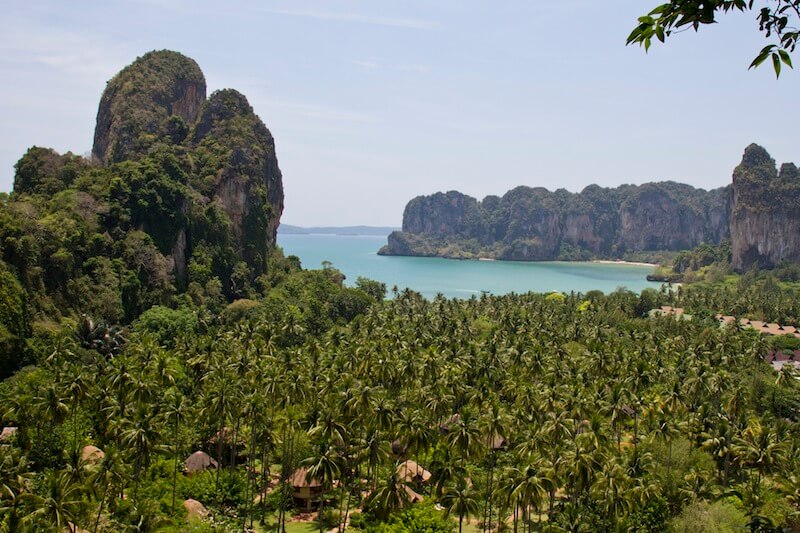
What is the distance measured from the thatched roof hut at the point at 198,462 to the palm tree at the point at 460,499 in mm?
19259

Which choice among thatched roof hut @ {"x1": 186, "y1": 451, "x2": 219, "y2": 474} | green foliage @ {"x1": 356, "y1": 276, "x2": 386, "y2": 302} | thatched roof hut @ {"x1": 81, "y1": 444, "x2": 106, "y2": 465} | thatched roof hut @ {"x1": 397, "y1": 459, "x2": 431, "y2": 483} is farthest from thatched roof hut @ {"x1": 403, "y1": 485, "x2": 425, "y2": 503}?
green foliage @ {"x1": 356, "y1": 276, "x2": 386, "y2": 302}

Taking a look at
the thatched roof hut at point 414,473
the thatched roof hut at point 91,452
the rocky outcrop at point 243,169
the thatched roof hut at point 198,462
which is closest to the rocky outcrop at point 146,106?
the rocky outcrop at point 243,169

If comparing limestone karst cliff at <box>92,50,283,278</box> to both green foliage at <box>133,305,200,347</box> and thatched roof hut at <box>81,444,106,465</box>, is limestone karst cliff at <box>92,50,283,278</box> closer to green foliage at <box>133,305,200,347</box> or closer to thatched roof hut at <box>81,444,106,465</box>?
green foliage at <box>133,305,200,347</box>

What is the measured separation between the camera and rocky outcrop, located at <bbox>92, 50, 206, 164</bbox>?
124 meters

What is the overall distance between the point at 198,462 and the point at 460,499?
68.9ft

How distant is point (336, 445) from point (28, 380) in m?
26.4

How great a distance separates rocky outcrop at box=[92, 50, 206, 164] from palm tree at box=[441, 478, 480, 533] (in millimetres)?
98553

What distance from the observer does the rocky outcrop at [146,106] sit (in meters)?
124

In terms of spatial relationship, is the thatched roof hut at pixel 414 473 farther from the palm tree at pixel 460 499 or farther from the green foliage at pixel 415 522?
the palm tree at pixel 460 499

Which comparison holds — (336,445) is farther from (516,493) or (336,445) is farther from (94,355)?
(94,355)

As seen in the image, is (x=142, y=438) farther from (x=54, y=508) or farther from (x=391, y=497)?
(x=391, y=497)

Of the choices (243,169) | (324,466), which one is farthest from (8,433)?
(243,169)

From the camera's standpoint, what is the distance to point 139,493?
40.4m

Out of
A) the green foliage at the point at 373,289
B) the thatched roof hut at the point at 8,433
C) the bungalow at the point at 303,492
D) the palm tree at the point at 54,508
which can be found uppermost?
the green foliage at the point at 373,289
